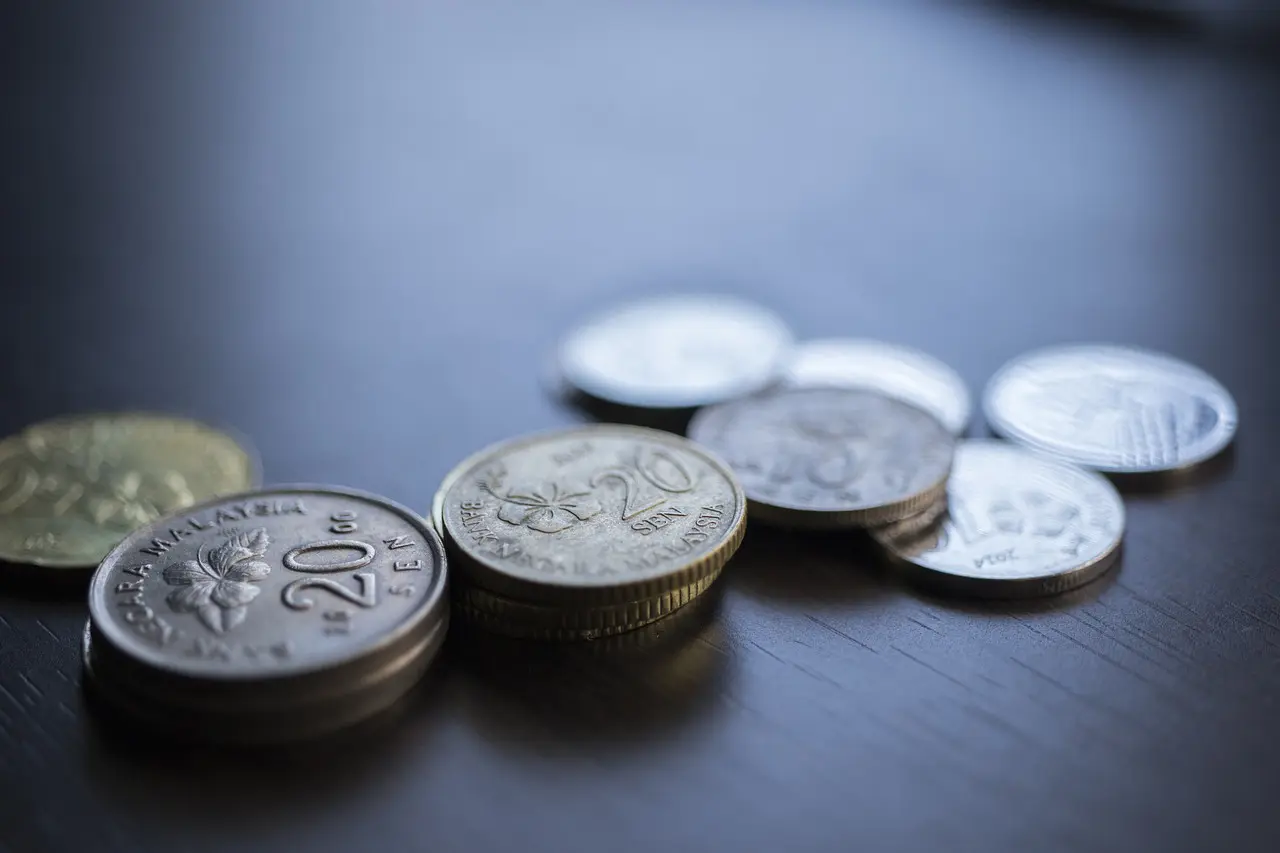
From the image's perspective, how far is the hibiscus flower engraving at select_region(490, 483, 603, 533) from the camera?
3.67 ft

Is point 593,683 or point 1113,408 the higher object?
point 1113,408

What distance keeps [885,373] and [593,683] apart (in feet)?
2.03

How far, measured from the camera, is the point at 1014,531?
121 cm

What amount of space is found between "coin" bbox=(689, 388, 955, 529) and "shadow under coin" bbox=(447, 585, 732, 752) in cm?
16

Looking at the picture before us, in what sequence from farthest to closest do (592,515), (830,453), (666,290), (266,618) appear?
(666,290)
(830,453)
(592,515)
(266,618)

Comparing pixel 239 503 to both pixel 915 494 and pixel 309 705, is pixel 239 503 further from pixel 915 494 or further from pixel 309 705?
pixel 915 494

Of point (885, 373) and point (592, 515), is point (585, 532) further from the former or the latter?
point (885, 373)

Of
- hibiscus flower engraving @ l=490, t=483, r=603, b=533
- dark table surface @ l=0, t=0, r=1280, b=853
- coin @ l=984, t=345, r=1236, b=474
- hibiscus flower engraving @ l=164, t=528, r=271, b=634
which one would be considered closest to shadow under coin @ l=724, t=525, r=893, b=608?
dark table surface @ l=0, t=0, r=1280, b=853

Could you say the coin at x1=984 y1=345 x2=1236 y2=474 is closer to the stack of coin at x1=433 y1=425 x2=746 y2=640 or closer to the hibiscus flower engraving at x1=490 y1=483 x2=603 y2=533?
the stack of coin at x1=433 y1=425 x2=746 y2=640

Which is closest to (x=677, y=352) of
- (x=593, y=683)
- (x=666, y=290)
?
(x=666, y=290)

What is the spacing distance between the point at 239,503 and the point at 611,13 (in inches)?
62.4

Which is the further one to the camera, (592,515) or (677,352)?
(677,352)

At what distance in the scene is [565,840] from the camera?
0.92 m

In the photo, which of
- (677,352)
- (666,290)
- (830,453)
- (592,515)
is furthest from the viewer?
(666,290)
